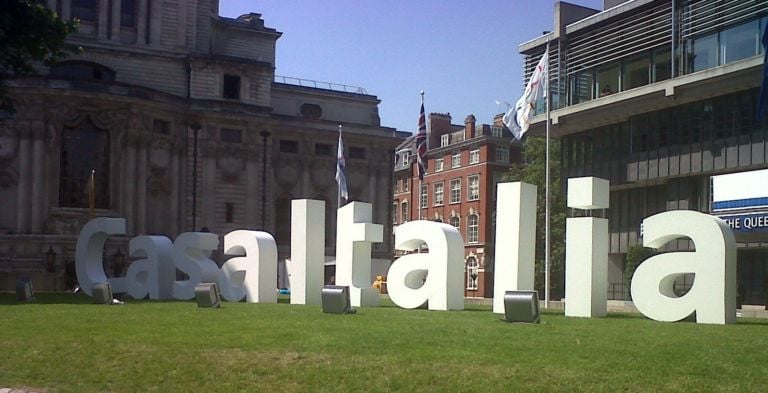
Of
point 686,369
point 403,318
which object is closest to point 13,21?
point 403,318

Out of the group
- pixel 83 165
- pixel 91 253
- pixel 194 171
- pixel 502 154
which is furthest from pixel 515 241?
pixel 502 154

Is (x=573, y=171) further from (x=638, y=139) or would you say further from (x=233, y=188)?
(x=233, y=188)

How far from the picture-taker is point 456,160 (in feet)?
301

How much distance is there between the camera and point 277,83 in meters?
85.6

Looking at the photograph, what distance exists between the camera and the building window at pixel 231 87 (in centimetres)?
7762

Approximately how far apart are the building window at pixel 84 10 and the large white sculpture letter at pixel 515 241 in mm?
53459

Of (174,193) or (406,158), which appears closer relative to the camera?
(174,193)

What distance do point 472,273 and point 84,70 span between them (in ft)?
129

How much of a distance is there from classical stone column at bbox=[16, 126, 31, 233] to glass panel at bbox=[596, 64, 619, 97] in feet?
134

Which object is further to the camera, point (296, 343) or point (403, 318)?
point (403, 318)

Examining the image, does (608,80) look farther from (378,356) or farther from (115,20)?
(115,20)

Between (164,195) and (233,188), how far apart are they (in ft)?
19.6

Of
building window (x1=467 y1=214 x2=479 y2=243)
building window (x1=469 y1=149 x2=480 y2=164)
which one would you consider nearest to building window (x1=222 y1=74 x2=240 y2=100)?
building window (x1=469 y1=149 x2=480 y2=164)

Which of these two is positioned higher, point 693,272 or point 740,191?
point 740,191
